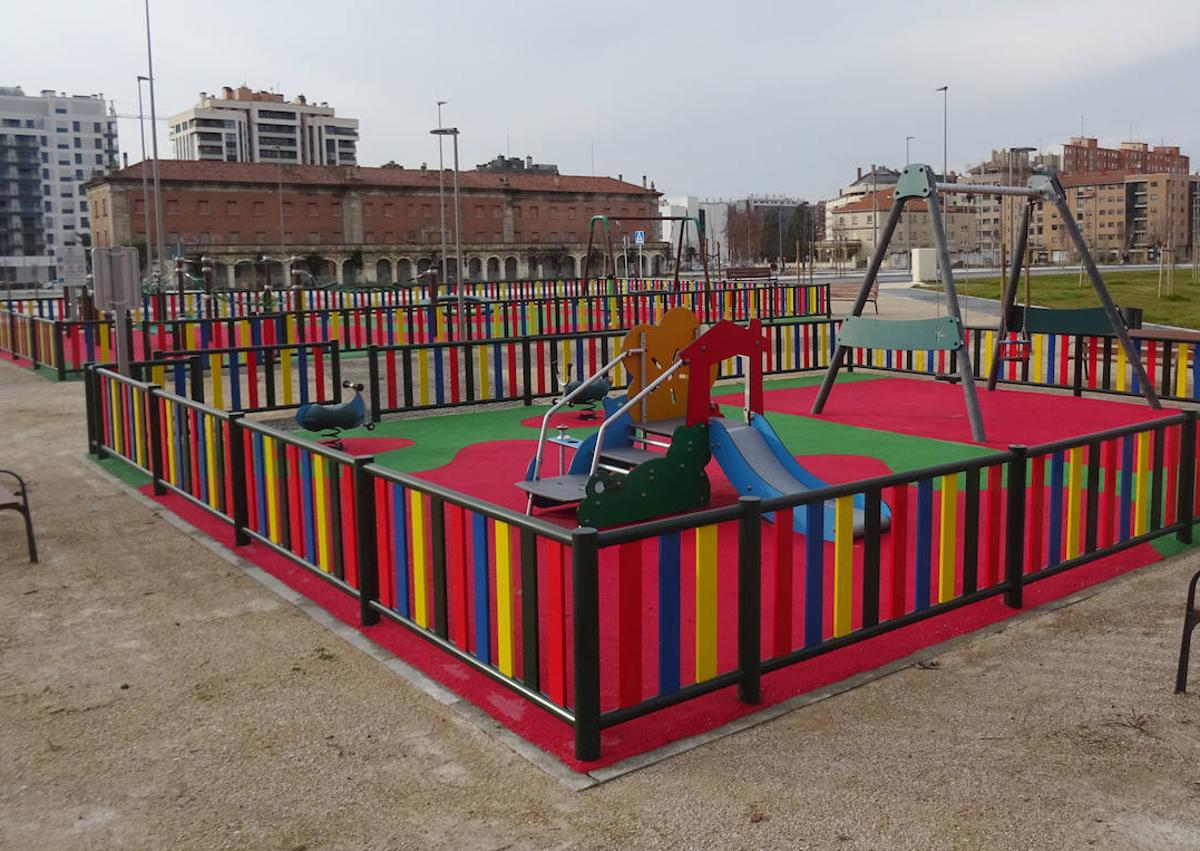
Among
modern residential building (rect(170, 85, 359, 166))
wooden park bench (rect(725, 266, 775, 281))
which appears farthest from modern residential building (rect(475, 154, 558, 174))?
wooden park bench (rect(725, 266, 775, 281))

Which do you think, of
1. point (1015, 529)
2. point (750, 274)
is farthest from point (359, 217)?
point (1015, 529)

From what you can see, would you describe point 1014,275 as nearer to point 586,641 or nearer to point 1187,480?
point 1187,480

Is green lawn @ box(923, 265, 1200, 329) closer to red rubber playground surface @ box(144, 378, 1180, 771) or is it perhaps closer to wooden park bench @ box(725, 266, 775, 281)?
wooden park bench @ box(725, 266, 775, 281)

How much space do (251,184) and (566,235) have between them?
31363 millimetres

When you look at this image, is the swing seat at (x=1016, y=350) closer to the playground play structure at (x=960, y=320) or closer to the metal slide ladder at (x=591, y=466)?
the playground play structure at (x=960, y=320)

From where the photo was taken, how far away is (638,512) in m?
8.44

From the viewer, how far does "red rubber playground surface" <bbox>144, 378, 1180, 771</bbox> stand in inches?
199

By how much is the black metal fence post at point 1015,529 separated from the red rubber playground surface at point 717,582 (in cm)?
9

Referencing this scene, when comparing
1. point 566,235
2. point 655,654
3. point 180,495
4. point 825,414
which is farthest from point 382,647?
point 566,235


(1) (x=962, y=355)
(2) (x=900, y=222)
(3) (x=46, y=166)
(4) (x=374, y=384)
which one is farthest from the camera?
(2) (x=900, y=222)

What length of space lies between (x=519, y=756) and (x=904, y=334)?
31.1 ft

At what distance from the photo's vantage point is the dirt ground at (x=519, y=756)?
4.16 m

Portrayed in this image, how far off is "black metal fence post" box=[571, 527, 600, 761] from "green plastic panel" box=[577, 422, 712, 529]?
3.34m

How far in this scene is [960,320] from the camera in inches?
491
